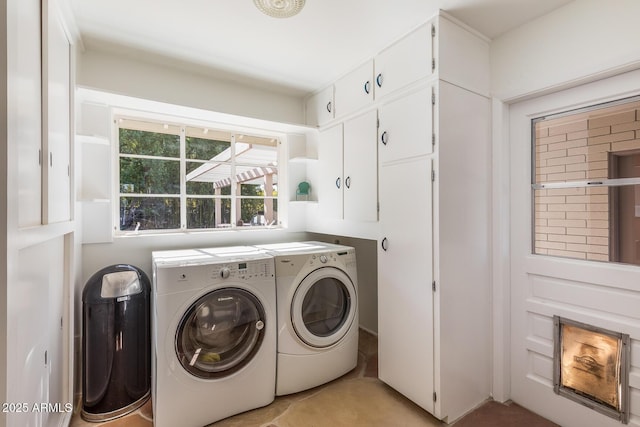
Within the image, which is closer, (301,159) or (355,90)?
(355,90)

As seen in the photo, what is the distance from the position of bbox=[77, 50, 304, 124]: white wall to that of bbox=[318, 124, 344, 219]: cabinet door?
18.6 inches

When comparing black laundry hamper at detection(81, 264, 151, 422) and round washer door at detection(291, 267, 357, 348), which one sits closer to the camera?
black laundry hamper at detection(81, 264, 151, 422)

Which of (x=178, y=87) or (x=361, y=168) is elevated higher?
(x=178, y=87)

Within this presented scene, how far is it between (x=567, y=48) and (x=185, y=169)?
2.85m

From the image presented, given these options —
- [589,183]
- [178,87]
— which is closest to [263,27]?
[178,87]

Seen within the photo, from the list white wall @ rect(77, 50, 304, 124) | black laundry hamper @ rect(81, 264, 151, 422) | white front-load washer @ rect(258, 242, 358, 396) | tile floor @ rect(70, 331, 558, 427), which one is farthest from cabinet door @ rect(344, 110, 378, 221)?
black laundry hamper @ rect(81, 264, 151, 422)

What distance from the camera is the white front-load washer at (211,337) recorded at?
1.71 metres

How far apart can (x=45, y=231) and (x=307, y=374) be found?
1.76 metres

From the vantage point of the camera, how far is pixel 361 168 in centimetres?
238

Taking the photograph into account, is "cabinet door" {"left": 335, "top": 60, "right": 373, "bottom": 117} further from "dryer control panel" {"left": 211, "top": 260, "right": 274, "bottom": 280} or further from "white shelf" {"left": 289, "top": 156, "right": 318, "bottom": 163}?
"dryer control panel" {"left": 211, "top": 260, "right": 274, "bottom": 280}

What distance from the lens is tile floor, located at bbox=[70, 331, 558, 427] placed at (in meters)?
1.82

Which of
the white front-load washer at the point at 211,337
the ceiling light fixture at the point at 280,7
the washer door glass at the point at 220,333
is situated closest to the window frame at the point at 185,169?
the white front-load washer at the point at 211,337

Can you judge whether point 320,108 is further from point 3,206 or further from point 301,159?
point 3,206

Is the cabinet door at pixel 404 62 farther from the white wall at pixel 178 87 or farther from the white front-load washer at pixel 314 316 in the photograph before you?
the white front-load washer at pixel 314 316
